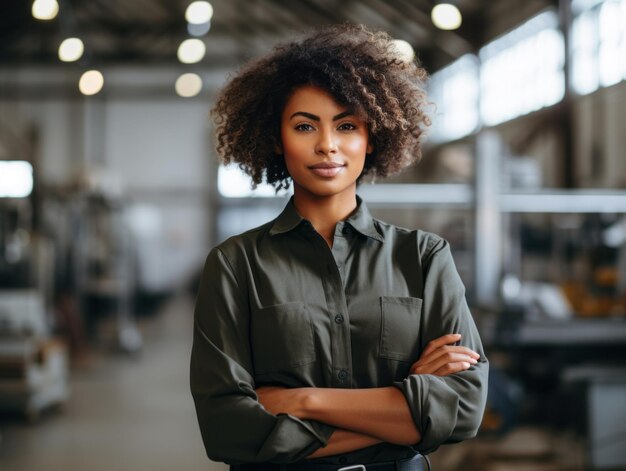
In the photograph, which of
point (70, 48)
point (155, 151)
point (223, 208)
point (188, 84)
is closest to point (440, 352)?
point (70, 48)

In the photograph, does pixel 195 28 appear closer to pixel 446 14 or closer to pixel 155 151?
pixel 446 14

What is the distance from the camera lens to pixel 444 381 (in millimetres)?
1167

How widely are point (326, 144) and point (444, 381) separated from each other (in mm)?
429

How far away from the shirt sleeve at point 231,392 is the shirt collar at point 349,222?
110 mm

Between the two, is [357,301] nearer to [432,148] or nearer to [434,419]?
[434,419]

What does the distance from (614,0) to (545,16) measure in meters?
1.49

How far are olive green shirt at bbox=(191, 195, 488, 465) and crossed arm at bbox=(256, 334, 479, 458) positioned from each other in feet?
0.06

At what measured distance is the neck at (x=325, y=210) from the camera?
126 cm

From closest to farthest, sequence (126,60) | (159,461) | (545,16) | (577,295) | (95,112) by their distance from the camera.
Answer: (159,461)
(577,295)
(545,16)
(126,60)
(95,112)

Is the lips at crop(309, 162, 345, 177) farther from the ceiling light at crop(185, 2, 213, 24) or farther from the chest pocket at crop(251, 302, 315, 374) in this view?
the ceiling light at crop(185, 2, 213, 24)

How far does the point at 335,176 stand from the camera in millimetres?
1197

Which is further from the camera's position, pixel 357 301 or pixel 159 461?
pixel 159 461

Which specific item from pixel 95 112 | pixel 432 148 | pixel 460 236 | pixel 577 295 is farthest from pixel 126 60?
pixel 577 295

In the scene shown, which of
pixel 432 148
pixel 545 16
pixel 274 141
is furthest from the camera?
pixel 432 148
